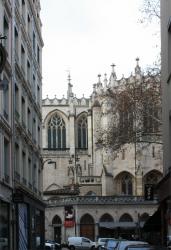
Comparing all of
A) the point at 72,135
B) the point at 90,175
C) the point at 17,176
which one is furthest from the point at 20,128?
the point at 72,135

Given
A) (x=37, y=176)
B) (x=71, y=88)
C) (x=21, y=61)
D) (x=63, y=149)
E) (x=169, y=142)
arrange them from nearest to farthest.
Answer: (x=169, y=142), (x=21, y=61), (x=37, y=176), (x=63, y=149), (x=71, y=88)

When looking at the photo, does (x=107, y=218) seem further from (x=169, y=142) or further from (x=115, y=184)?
(x=169, y=142)

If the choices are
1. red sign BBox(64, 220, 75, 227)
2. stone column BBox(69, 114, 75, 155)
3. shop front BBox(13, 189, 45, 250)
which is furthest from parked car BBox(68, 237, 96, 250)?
stone column BBox(69, 114, 75, 155)

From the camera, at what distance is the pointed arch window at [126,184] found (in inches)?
3785

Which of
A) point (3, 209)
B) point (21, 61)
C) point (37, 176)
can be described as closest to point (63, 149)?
point (37, 176)

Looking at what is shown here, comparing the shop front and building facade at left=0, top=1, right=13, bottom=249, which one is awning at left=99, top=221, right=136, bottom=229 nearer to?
the shop front

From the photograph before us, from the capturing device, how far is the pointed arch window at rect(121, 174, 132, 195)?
315 feet

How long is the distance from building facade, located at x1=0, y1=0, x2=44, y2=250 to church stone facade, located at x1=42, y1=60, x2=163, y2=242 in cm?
3126

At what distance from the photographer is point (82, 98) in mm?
118500

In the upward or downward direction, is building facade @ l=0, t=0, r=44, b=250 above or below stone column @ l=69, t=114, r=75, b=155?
below

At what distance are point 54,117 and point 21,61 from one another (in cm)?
8005

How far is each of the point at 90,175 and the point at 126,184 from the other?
960 cm

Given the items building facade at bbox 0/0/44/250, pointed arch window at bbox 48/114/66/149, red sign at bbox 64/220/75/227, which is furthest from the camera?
pointed arch window at bbox 48/114/66/149

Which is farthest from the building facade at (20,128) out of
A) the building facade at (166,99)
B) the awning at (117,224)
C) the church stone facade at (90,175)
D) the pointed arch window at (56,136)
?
the pointed arch window at (56,136)
